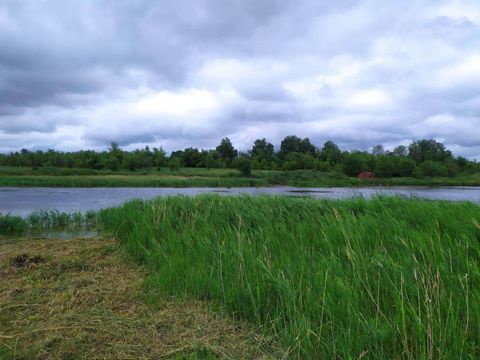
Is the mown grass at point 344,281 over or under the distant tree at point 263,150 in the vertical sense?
under

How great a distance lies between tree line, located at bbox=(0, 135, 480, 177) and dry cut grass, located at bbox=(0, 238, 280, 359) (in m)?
61.3

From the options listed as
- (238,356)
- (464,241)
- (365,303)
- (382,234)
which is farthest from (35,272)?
(464,241)

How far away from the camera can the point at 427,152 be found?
324 feet

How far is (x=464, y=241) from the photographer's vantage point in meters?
4.60

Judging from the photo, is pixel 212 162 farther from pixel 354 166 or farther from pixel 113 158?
pixel 354 166

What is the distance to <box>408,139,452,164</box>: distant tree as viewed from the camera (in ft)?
316

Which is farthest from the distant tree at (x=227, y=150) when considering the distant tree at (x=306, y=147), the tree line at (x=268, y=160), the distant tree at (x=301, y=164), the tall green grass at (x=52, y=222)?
the tall green grass at (x=52, y=222)

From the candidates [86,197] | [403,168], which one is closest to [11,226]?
[86,197]

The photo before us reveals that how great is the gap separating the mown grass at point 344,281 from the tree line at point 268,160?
59916mm

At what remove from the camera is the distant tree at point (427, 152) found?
316 feet

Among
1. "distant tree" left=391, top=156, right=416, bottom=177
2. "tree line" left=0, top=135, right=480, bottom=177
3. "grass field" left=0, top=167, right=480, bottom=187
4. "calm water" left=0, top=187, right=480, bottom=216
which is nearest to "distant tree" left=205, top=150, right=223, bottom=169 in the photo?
"tree line" left=0, top=135, right=480, bottom=177

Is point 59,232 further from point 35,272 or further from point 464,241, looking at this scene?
point 464,241

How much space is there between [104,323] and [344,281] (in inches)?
93.1

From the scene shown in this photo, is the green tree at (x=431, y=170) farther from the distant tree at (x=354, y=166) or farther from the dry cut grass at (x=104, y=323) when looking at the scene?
the dry cut grass at (x=104, y=323)
